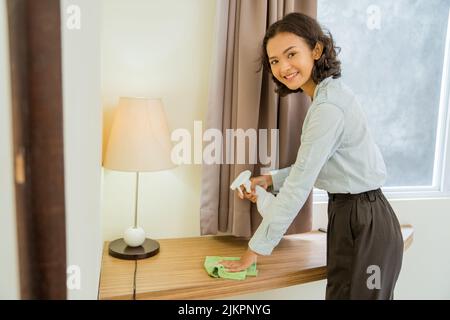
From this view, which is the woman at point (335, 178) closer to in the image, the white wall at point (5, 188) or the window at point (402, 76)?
the window at point (402, 76)

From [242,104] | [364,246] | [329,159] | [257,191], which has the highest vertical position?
[242,104]

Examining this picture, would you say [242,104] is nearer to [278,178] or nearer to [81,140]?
[278,178]

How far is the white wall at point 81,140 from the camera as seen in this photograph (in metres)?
0.82

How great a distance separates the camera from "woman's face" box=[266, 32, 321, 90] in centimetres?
139

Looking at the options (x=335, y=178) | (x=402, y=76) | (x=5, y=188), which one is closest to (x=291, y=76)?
(x=335, y=178)

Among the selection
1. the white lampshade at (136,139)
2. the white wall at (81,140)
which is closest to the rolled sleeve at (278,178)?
the white lampshade at (136,139)

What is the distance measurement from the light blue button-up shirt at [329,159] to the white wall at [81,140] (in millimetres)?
553

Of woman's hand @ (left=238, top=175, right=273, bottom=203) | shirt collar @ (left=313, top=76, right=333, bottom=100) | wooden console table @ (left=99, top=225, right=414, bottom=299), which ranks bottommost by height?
wooden console table @ (left=99, top=225, right=414, bottom=299)

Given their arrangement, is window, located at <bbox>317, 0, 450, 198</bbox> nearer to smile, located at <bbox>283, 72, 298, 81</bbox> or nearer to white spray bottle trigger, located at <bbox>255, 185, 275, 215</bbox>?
smile, located at <bbox>283, 72, 298, 81</bbox>

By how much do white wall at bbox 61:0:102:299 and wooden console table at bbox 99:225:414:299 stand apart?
0.48 ft

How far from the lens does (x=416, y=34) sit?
208 cm

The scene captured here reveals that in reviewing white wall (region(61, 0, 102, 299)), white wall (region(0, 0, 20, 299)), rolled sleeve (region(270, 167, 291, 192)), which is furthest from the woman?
white wall (region(0, 0, 20, 299))

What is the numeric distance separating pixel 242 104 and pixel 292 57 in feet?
0.97

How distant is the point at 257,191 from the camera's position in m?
1.59
